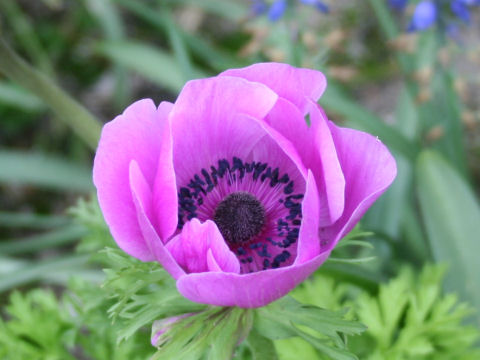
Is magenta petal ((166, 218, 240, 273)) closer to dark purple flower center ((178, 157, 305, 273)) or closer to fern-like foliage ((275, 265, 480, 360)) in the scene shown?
dark purple flower center ((178, 157, 305, 273))

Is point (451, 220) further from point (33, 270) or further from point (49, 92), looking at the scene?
point (33, 270)

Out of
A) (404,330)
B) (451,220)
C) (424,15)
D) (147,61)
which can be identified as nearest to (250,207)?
(404,330)

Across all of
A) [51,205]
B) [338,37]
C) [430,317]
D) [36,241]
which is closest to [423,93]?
[338,37]

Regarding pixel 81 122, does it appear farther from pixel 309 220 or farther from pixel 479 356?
pixel 479 356

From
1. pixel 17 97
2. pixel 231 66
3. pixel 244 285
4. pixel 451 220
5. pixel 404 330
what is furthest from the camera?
pixel 17 97

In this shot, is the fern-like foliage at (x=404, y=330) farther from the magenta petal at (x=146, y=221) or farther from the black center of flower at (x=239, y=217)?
the magenta petal at (x=146, y=221)

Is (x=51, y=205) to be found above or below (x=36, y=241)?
above
